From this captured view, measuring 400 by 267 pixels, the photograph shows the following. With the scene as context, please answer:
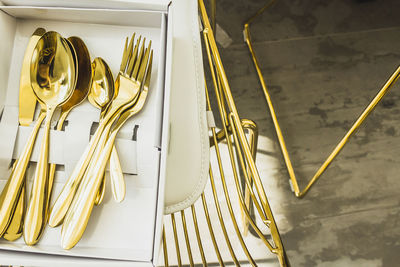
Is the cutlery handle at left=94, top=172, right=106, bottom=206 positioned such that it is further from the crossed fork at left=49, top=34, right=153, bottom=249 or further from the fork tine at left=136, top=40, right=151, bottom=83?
the fork tine at left=136, top=40, right=151, bottom=83

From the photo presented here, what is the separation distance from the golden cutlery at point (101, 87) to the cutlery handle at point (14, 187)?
2.9 inches

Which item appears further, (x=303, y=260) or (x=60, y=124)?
(x=303, y=260)

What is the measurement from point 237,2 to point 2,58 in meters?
0.81

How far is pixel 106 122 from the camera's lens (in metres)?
0.41

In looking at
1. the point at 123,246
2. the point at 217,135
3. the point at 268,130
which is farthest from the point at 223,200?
the point at 123,246

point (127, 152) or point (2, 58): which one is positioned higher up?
point (2, 58)

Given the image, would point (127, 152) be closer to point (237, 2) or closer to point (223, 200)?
point (223, 200)

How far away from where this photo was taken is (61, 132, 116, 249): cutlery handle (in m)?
0.38

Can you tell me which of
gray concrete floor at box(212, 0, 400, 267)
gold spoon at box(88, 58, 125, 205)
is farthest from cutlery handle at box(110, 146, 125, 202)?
gray concrete floor at box(212, 0, 400, 267)

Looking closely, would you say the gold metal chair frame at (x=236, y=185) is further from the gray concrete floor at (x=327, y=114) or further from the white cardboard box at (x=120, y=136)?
the gray concrete floor at (x=327, y=114)

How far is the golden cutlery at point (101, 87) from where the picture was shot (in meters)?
0.43

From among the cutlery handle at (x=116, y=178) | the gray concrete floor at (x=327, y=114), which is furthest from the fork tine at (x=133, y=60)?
the gray concrete floor at (x=327, y=114)

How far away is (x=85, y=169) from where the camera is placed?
39 centimetres

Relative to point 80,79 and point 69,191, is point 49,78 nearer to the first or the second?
point 80,79
